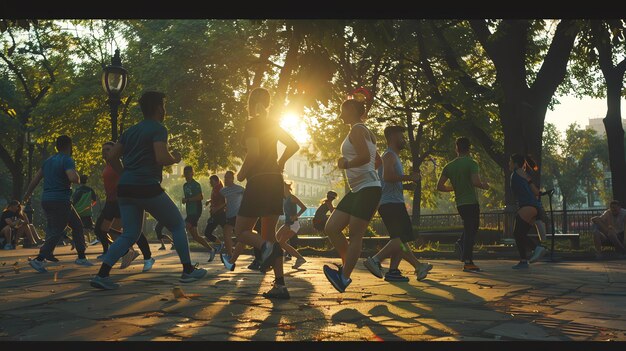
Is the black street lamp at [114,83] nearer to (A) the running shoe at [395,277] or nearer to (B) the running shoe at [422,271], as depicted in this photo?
(A) the running shoe at [395,277]

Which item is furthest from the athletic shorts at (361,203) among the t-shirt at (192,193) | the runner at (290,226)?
the t-shirt at (192,193)

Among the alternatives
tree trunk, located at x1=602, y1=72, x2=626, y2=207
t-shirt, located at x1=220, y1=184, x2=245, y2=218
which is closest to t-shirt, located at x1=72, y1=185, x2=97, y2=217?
t-shirt, located at x1=220, y1=184, x2=245, y2=218

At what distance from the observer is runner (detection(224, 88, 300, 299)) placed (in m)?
7.19

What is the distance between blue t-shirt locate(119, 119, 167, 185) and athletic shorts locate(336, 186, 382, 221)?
1.80 meters

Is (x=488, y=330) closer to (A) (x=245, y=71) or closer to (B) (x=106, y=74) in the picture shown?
(B) (x=106, y=74)

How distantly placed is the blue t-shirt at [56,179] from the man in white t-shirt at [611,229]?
10352 mm

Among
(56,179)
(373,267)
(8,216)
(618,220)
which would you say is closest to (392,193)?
(373,267)

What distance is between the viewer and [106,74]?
46.0 ft

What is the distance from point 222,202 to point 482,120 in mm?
10797

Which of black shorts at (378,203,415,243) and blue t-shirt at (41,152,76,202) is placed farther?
blue t-shirt at (41,152,76,202)

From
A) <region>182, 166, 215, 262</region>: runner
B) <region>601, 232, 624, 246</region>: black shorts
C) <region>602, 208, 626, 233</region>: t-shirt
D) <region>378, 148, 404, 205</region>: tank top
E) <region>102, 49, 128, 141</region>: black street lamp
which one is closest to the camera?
<region>378, 148, 404, 205</region>: tank top

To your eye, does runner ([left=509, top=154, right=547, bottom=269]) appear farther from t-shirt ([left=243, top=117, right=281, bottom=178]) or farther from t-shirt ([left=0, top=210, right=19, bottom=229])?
t-shirt ([left=0, top=210, right=19, bottom=229])

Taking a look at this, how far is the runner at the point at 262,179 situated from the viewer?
7188 mm

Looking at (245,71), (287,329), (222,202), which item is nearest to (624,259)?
(222,202)
